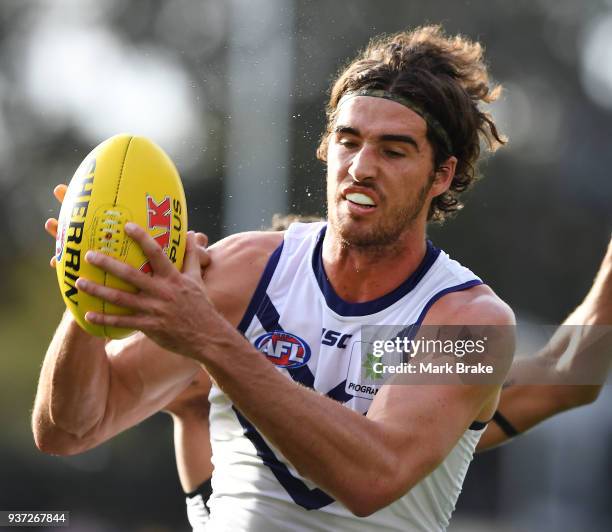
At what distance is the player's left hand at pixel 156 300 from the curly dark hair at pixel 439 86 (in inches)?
61.6

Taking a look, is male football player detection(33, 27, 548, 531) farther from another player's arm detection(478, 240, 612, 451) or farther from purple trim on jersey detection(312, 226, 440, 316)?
another player's arm detection(478, 240, 612, 451)

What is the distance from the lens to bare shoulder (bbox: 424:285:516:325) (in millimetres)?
4105

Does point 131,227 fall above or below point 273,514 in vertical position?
above

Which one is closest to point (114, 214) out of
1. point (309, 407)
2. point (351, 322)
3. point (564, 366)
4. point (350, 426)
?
point (309, 407)

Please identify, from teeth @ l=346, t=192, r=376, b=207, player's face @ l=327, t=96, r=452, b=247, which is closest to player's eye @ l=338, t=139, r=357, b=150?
player's face @ l=327, t=96, r=452, b=247

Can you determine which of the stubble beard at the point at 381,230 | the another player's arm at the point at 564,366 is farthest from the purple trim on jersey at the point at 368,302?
Result: the another player's arm at the point at 564,366

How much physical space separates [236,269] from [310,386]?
1.85ft

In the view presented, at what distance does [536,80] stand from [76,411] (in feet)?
55.3

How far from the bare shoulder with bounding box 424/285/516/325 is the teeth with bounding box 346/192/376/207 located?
0.44 m

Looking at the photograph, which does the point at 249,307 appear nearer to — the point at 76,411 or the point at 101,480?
the point at 76,411

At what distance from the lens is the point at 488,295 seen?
13.9ft

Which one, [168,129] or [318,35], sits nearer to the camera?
[168,129]

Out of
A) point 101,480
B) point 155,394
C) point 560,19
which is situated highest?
point 560,19

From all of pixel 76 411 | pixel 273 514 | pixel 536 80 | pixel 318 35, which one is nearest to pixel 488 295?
pixel 273 514
